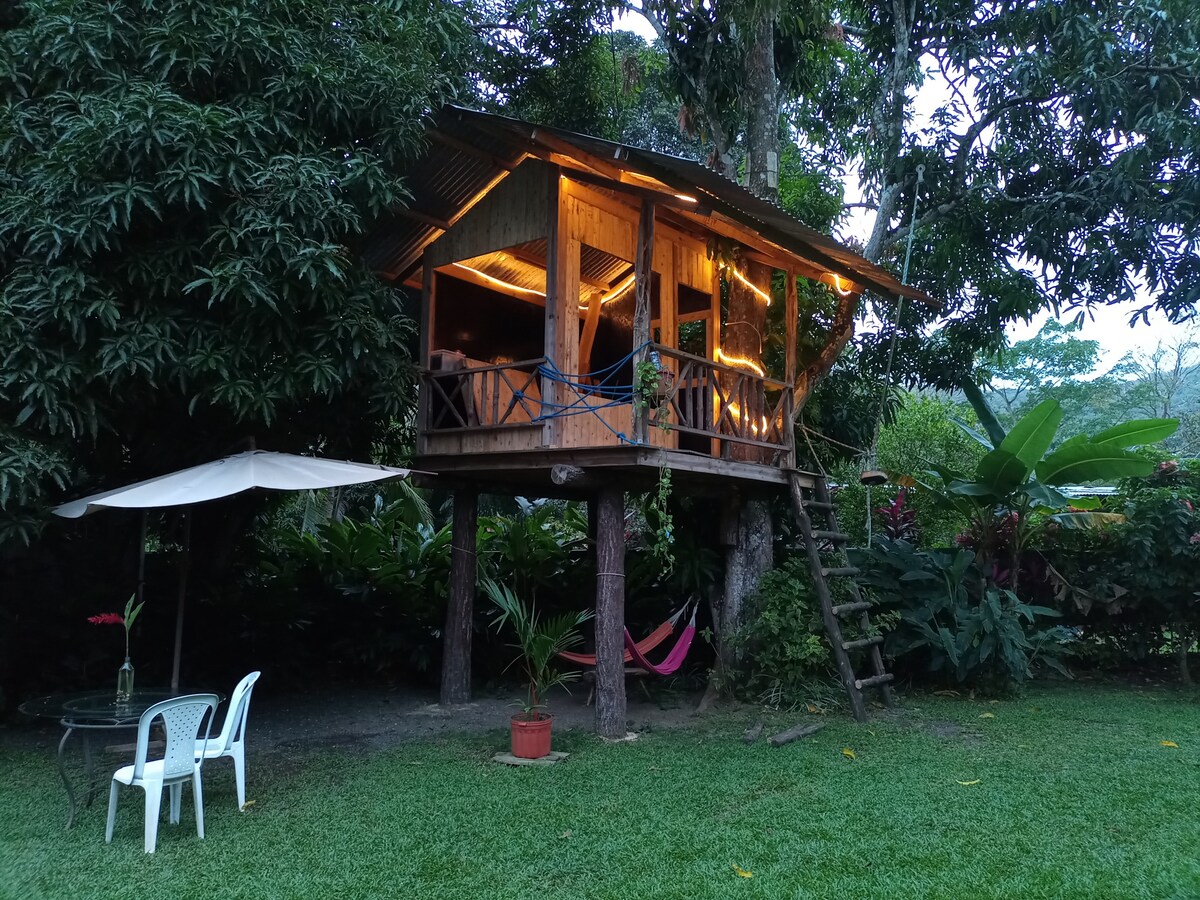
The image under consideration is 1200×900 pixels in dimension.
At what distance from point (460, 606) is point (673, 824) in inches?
159

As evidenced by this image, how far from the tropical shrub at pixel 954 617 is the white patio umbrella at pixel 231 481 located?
5031 mm

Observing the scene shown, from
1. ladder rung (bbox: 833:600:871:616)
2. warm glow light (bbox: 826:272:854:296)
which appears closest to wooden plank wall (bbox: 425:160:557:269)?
warm glow light (bbox: 826:272:854:296)

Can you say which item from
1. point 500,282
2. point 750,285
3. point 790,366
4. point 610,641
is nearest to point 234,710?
point 610,641

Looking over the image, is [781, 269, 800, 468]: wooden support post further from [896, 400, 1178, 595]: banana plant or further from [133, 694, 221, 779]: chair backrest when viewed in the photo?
[133, 694, 221, 779]: chair backrest

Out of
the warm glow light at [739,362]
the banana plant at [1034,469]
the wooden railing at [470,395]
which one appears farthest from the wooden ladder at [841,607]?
the wooden railing at [470,395]

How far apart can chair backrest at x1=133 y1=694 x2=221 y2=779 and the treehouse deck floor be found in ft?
10.3

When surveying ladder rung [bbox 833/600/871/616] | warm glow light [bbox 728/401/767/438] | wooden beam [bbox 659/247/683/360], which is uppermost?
wooden beam [bbox 659/247/683/360]

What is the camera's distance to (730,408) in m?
8.05

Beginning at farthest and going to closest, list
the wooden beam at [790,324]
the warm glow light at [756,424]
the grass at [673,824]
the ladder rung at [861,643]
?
the wooden beam at [790,324]
the warm glow light at [756,424]
the ladder rung at [861,643]
the grass at [673,824]

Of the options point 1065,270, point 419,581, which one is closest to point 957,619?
point 1065,270

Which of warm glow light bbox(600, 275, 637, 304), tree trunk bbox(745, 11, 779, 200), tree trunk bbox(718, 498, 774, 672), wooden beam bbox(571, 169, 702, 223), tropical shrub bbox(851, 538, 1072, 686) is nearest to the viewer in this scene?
wooden beam bbox(571, 169, 702, 223)

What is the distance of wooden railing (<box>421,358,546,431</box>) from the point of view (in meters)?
7.71

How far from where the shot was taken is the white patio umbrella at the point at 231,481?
571 cm

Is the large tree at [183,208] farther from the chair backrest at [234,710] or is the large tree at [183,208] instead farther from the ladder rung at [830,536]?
the ladder rung at [830,536]
